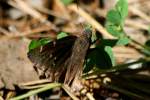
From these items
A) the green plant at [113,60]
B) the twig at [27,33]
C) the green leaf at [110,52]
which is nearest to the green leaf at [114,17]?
Result: the green plant at [113,60]

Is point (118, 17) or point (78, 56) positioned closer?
point (78, 56)

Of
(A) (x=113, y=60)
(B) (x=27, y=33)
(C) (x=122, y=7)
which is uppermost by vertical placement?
(C) (x=122, y=7)

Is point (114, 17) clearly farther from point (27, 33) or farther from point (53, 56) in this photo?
point (27, 33)

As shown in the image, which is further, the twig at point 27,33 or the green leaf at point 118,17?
the twig at point 27,33

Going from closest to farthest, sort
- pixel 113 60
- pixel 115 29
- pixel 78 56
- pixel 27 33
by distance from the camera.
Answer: pixel 78 56
pixel 113 60
pixel 115 29
pixel 27 33

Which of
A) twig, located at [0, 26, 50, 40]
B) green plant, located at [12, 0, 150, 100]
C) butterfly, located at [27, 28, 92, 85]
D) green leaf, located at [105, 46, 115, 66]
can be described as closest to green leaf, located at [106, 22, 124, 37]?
green plant, located at [12, 0, 150, 100]

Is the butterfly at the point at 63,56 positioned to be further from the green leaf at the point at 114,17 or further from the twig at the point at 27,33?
the twig at the point at 27,33

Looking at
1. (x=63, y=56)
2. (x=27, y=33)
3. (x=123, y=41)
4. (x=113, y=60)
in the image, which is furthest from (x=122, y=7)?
(x=27, y=33)

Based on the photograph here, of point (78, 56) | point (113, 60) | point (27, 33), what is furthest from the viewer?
point (27, 33)

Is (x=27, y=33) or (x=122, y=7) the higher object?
(x=122, y=7)
